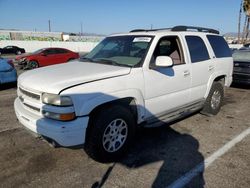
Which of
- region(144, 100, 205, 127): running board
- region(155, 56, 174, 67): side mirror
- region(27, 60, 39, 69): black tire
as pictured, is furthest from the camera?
region(27, 60, 39, 69): black tire

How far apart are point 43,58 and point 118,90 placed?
14254 mm

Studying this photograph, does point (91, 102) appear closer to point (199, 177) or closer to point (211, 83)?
point (199, 177)

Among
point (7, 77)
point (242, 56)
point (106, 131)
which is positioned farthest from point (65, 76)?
point (242, 56)

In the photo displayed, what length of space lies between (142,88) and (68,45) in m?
40.7

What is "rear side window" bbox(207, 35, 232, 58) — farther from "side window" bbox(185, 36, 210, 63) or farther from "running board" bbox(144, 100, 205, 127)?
"running board" bbox(144, 100, 205, 127)

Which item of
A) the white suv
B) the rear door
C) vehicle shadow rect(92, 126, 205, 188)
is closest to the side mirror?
the white suv

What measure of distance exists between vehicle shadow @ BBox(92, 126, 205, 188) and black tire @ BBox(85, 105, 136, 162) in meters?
0.18

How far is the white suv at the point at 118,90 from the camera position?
3102 millimetres

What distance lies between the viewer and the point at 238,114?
6078mm

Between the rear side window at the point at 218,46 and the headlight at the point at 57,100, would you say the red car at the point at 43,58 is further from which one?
the headlight at the point at 57,100

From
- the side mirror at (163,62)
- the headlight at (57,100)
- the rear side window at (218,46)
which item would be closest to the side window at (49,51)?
the rear side window at (218,46)

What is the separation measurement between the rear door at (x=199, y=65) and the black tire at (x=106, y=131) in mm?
1768

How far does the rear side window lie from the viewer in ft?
18.4

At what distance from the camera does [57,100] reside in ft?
10.0
